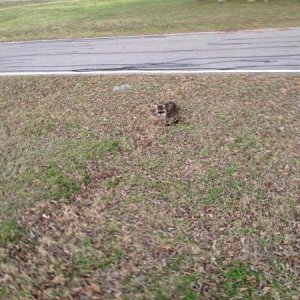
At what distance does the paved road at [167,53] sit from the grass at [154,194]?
1440mm

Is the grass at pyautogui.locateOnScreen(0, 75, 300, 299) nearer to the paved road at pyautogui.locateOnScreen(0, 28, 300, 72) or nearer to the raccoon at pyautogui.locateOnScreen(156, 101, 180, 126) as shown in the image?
the raccoon at pyautogui.locateOnScreen(156, 101, 180, 126)

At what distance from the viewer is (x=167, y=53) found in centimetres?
1007

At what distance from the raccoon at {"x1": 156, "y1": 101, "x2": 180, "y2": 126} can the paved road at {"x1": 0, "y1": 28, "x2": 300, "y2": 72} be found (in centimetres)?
255

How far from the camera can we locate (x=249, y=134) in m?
5.75

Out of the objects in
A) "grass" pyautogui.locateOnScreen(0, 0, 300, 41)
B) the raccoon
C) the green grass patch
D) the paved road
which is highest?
the green grass patch

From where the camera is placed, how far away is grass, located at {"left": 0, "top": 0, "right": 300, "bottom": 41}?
13.2m

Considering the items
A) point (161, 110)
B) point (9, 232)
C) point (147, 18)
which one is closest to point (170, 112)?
point (161, 110)

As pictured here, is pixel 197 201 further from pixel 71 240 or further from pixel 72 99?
pixel 72 99

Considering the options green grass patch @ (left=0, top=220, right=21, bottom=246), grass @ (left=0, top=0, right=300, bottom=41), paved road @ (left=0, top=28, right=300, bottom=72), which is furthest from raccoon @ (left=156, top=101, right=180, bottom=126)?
grass @ (left=0, top=0, right=300, bottom=41)

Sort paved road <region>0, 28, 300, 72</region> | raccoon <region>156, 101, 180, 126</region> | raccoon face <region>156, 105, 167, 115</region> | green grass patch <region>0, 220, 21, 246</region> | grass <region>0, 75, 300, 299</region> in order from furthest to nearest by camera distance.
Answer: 1. paved road <region>0, 28, 300, 72</region>
2. raccoon face <region>156, 105, 167, 115</region>
3. raccoon <region>156, 101, 180, 126</region>
4. green grass patch <region>0, 220, 21, 246</region>
5. grass <region>0, 75, 300, 299</region>

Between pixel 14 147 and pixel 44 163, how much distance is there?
842mm

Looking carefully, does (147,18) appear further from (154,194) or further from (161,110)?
(154,194)

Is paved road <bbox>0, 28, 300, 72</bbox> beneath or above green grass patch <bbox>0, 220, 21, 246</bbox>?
beneath

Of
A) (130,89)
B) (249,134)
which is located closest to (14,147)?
(130,89)
